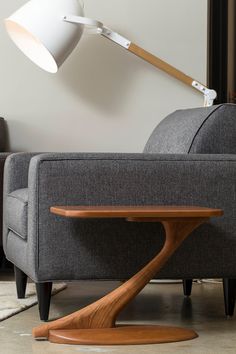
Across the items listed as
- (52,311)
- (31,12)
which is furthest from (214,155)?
(31,12)

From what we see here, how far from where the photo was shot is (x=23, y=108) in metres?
4.23

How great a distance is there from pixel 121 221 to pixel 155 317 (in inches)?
14.8

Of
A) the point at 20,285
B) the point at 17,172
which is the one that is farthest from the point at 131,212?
the point at 17,172

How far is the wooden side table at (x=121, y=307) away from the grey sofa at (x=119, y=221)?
182mm

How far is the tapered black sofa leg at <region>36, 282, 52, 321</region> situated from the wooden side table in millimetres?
210

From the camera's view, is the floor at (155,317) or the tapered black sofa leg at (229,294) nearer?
the floor at (155,317)

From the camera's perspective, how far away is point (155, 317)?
2.67 meters

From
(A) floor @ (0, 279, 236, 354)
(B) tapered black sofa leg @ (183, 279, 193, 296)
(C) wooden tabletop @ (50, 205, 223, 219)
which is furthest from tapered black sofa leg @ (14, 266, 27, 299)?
(C) wooden tabletop @ (50, 205, 223, 219)

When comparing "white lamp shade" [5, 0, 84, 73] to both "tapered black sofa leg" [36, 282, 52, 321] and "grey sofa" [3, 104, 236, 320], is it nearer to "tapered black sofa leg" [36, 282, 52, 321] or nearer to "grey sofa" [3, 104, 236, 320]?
"grey sofa" [3, 104, 236, 320]

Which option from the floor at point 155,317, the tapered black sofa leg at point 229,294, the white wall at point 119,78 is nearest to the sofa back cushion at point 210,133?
the tapered black sofa leg at point 229,294

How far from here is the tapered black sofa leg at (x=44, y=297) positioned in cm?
250

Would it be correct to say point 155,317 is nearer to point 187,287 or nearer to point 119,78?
point 187,287

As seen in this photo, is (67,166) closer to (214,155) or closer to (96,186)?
(96,186)

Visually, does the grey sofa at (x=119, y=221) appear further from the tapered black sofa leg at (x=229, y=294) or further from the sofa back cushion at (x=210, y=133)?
the sofa back cushion at (x=210, y=133)
